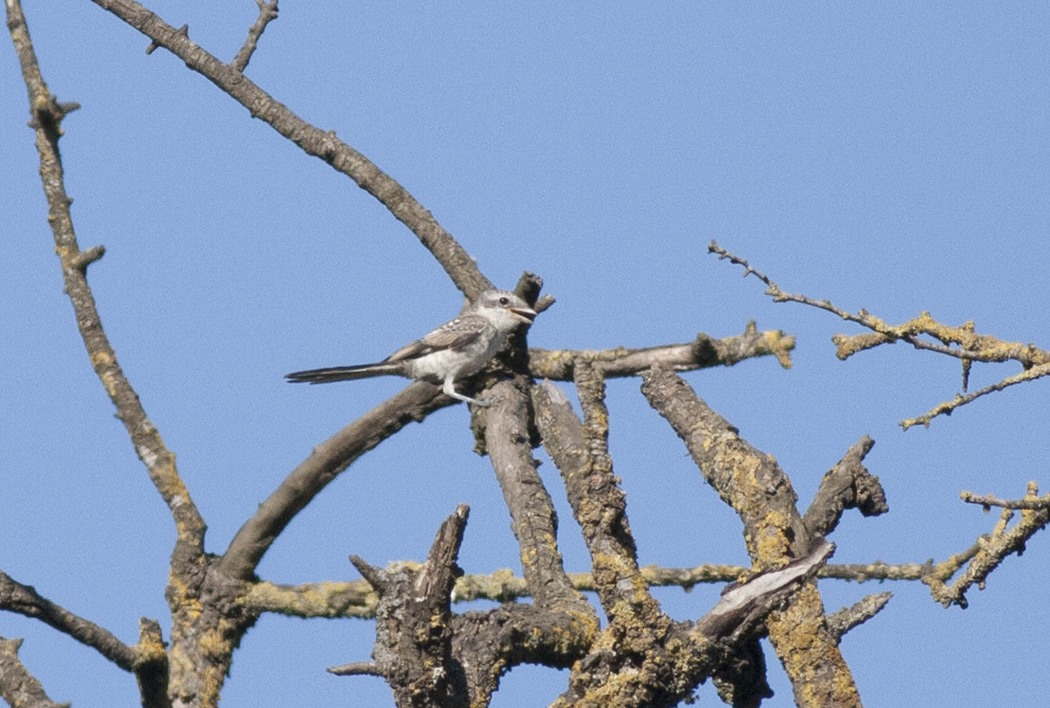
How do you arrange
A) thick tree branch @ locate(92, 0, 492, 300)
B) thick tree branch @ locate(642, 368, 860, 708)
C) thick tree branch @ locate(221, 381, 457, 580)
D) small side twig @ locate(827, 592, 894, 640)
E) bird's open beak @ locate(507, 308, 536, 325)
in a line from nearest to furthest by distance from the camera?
thick tree branch @ locate(642, 368, 860, 708) → small side twig @ locate(827, 592, 894, 640) → thick tree branch @ locate(221, 381, 457, 580) → bird's open beak @ locate(507, 308, 536, 325) → thick tree branch @ locate(92, 0, 492, 300)

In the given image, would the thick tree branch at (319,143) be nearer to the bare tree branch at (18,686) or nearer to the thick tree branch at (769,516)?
the thick tree branch at (769,516)

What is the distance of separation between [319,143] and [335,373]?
5.41ft

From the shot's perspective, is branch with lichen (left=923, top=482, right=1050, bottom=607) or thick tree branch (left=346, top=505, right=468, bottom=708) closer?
thick tree branch (left=346, top=505, right=468, bottom=708)

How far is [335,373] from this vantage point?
8.19 metres

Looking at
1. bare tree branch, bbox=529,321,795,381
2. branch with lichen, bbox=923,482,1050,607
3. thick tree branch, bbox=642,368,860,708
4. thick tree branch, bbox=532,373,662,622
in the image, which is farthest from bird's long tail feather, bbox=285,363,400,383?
branch with lichen, bbox=923,482,1050,607

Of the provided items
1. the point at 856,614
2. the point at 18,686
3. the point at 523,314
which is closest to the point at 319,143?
the point at 523,314

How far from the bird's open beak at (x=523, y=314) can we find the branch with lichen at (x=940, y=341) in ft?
7.37

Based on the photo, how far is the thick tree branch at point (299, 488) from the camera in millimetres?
6422

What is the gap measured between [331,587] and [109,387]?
150cm

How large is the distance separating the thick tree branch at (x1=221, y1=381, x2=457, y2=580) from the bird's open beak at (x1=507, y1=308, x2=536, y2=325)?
85 centimetres

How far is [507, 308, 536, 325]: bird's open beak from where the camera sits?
654 cm

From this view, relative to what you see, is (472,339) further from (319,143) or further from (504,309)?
(319,143)

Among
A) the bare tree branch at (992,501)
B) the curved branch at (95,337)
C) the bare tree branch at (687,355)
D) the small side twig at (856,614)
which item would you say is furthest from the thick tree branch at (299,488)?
the bare tree branch at (992,501)

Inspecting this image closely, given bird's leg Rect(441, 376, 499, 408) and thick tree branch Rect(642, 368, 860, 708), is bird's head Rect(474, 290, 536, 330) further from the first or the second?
thick tree branch Rect(642, 368, 860, 708)
